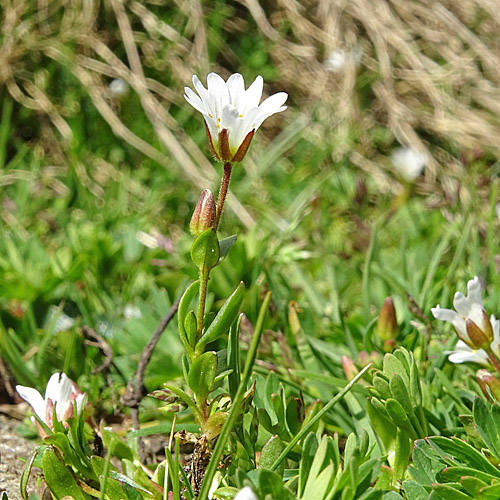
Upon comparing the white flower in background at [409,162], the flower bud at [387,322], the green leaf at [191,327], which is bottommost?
the white flower in background at [409,162]

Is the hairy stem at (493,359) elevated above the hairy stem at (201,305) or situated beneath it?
situated beneath

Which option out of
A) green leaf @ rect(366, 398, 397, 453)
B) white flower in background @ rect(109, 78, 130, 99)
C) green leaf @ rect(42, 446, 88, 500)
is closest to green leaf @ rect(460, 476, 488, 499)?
green leaf @ rect(366, 398, 397, 453)

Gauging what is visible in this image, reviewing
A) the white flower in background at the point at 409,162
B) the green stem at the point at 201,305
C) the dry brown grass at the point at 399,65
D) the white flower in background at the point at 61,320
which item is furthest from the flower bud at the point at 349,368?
the dry brown grass at the point at 399,65

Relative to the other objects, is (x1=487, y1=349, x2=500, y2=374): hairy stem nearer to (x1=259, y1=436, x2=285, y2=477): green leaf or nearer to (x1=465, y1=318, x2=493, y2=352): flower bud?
(x1=465, y1=318, x2=493, y2=352): flower bud

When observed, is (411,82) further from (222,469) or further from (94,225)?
(222,469)

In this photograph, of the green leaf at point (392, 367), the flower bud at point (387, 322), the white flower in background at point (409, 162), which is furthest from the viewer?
the white flower in background at point (409, 162)

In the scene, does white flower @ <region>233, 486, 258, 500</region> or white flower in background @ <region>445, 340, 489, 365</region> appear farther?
white flower in background @ <region>445, 340, 489, 365</region>

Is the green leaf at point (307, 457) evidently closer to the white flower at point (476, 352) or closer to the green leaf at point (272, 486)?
the green leaf at point (272, 486)
